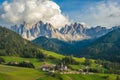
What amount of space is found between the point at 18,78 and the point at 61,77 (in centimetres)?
2975

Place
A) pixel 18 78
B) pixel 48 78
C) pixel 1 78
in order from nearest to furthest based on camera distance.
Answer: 1. pixel 1 78
2. pixel 18 78
3. pixel 48 78

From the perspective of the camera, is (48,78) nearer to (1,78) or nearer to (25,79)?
(25,79)

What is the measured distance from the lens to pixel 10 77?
17512cm

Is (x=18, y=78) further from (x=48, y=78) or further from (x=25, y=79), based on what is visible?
(x=48, y=78)

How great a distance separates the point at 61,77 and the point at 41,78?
47.1 ft

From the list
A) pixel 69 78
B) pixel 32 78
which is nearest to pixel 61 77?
pixel 69 78

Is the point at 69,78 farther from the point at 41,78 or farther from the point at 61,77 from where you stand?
the point at 41,78

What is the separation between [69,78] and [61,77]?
6.09 metres

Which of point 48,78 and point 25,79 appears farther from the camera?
point 48,78

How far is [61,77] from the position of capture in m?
196

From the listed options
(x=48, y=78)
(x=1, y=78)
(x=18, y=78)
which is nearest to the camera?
(x=1, y=78)

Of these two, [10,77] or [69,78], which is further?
[69,78]

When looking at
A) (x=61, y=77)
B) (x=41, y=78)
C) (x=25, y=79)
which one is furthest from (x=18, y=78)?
(x=61, y=77)

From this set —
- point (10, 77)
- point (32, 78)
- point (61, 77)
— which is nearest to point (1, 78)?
point (10, 77)
